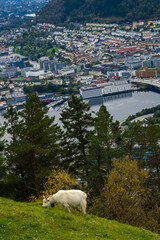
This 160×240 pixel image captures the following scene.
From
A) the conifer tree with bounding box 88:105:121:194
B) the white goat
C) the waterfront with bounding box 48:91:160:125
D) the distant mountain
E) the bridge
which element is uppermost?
the distant mountain

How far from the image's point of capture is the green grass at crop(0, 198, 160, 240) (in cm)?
431

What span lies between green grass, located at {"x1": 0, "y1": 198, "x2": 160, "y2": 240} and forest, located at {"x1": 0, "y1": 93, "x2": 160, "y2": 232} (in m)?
1.31

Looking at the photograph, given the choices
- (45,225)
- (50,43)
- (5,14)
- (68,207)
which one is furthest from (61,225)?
(5,14)

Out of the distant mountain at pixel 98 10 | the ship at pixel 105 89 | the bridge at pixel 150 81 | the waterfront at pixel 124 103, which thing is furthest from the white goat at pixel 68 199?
the distant mountain at pixel 98 10

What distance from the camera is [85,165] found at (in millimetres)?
8914

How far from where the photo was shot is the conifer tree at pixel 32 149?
8094mm

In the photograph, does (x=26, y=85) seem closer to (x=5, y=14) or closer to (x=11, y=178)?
(x=11, y=178)

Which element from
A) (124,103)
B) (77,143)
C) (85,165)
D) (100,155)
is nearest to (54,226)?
(100,155)

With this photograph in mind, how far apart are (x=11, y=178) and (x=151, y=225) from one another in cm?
299

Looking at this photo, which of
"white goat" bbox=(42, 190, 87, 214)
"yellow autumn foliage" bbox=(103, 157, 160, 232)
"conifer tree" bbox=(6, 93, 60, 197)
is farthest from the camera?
"conifer tree" bbox=(6, 93, 60, 197)

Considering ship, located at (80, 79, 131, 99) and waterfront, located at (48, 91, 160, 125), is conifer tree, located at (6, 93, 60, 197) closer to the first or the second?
waterfront, located at (48, 91, 160, 125)

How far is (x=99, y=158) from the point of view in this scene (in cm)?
876

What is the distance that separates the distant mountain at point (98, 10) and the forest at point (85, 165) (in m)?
54.4

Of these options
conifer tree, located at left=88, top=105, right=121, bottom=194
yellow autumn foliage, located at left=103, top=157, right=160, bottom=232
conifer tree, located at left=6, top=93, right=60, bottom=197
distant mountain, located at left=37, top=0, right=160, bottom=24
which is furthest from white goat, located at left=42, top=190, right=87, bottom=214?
distant mountain, located at left=37, top=0, right=160, bottom=24
